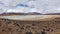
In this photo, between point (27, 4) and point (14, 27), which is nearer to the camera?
point (14, 27)

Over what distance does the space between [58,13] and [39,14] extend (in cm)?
16

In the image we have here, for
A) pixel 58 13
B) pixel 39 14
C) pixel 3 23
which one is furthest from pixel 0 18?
pixel 58 13

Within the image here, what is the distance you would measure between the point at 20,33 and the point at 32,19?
17cm

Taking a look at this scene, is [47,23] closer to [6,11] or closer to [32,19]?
[32,19]

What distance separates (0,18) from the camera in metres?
1.09

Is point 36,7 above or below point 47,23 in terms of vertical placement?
above

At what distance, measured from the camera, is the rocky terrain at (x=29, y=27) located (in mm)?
1099

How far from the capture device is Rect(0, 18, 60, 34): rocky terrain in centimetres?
110

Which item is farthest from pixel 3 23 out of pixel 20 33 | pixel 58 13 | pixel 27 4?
pixel 58 13

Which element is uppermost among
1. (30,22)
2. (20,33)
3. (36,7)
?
(36,7)

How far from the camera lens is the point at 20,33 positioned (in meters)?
1.13

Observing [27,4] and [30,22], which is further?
[27,4]

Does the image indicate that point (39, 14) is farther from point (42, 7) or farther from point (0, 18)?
point (0, 18)

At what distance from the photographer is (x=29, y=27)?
1115mm
